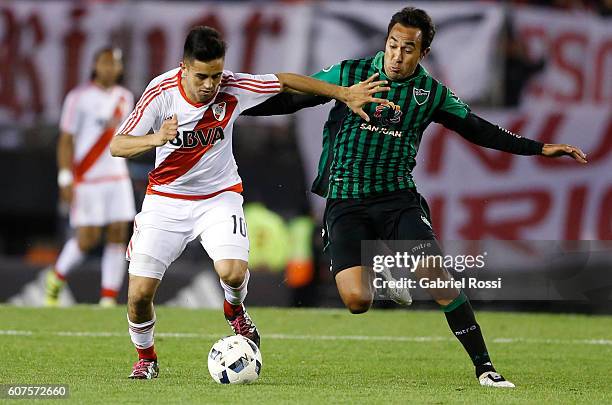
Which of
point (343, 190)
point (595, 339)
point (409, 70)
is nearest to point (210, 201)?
point (343, 190)

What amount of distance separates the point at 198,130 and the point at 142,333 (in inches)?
48.4

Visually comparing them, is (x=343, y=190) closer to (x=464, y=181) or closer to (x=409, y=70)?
(x=409, y=70)

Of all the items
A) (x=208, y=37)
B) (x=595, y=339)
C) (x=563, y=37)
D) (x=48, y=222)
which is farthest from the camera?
(x=48, y=222)

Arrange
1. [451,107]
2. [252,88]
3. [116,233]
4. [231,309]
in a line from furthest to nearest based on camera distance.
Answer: [116,233]
[231,309]
[451,107]
[252,88]

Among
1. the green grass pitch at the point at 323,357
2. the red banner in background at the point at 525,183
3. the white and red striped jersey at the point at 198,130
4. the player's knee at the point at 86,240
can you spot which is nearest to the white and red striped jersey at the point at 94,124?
the player's knee at the point at 86,240

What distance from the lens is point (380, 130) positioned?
8109mm

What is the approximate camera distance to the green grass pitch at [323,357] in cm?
730

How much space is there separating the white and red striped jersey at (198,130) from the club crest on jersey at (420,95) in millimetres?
811

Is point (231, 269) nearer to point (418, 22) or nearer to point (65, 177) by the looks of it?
point (418, 22)

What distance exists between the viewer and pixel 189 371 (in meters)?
8.34

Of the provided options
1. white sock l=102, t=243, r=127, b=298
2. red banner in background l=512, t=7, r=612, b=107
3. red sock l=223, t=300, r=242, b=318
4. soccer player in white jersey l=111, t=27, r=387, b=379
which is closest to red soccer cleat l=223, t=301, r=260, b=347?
red sock l=223, t=300, r=242, b=318

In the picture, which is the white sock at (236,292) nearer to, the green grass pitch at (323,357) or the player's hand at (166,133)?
the green grass pitch at (323,357)

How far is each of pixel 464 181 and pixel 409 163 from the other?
16.1 ft

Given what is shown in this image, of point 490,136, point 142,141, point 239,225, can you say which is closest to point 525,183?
point 490,136
